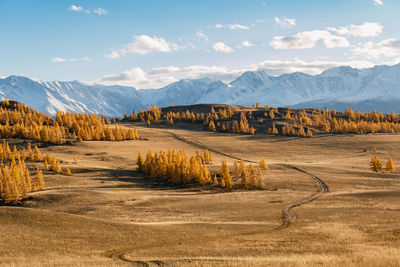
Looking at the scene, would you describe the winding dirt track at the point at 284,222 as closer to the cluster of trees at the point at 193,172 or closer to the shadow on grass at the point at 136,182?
the cluster of trees at the point at 193,172

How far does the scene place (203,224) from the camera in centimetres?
4956

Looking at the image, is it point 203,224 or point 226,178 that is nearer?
point 203,224

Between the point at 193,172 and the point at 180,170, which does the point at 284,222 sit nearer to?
the point at 193,172

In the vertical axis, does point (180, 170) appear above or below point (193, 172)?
above

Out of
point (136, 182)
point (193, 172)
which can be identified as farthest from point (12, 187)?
point (193, 172)

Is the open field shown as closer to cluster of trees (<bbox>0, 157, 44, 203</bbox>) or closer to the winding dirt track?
the winding dirt track

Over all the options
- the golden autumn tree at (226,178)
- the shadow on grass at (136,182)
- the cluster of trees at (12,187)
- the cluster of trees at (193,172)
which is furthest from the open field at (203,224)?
the cluster of trees at (193,172)

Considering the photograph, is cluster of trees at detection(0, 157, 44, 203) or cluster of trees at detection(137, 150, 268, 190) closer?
cluster of trees at detection(0, 157, 44, 203)

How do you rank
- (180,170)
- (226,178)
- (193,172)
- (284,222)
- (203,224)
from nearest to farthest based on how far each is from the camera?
(203,224)
(284,222)
(226,178)
(193,172)
(180,170)

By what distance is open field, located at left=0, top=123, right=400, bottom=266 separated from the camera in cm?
3509

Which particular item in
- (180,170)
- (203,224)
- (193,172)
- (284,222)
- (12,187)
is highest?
(12,187)

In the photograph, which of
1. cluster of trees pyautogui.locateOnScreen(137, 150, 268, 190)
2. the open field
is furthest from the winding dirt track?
cluster of trees pyautogui.locateOnScreen(137, 150, 268, 190)

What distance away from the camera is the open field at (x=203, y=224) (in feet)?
115

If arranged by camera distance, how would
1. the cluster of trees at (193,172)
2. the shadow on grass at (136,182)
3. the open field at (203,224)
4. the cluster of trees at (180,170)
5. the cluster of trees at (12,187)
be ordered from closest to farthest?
the open field at (203,224), the cluster of trees at (12,187), the shadow on grass at (136,182), the cluster of trees at (193,172), the cluster of trees at (180,170)
